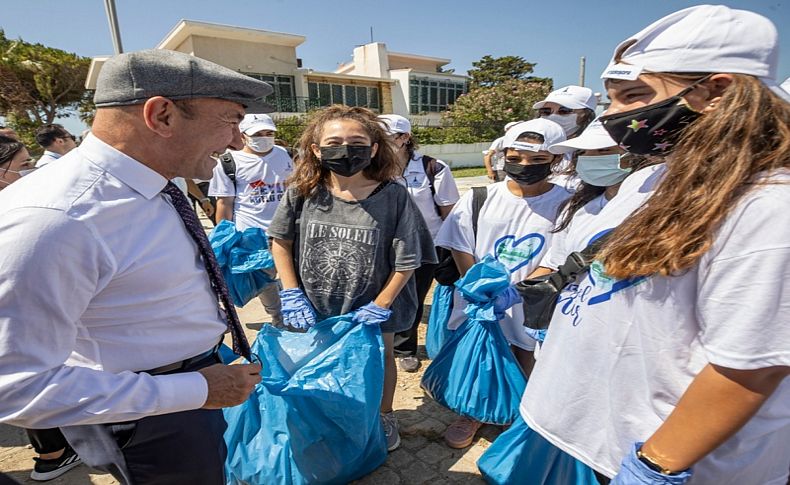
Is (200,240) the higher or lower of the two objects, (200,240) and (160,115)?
the lower

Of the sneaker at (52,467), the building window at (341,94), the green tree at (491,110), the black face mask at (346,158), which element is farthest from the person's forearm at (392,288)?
the building window at (341,94)

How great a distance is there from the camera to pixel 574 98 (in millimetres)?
3705

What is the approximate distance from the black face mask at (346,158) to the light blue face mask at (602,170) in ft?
3.62

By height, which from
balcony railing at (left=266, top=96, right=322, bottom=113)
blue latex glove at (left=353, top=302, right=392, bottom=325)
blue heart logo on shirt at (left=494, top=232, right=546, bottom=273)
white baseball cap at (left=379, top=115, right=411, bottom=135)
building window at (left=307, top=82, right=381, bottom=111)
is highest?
building window at (left=307, top=82, right=381, bottom=111)

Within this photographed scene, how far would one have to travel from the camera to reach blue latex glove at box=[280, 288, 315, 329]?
2205 mm

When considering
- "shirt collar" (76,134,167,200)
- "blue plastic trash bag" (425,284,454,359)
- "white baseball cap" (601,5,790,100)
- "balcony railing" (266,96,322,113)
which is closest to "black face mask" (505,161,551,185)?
"blue plastic trash bag" (425,284,454,359)

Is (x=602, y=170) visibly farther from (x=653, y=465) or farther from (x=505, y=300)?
(x=653, y=465)

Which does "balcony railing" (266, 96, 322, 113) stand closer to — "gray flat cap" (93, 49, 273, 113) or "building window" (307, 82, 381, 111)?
"building window" (307, 82, 381, 111)

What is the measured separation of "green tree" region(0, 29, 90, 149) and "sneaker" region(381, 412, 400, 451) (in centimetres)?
2131

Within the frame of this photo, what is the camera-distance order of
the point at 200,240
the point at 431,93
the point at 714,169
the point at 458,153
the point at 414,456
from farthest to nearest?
the point at 431,93
the point at 458,153
the point at 414,456
the point at 200,240
the point at 714,169

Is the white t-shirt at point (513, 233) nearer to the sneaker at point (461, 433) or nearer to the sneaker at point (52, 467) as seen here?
the sneaker at point (461, 433)

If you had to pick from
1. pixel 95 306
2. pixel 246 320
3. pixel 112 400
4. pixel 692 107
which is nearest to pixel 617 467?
pixel 692 107

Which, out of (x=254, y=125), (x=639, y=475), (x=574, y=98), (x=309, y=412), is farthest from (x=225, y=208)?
(x=639, y=475)

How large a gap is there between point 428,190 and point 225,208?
6.39ft
